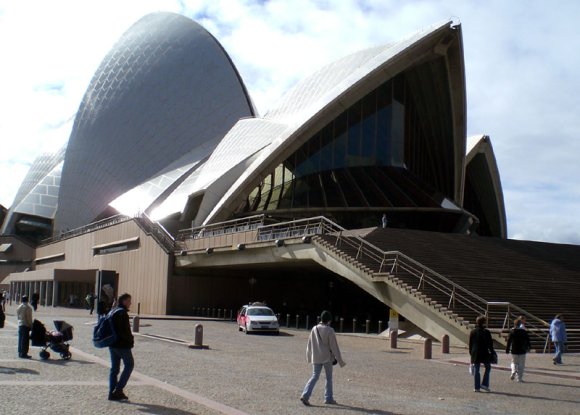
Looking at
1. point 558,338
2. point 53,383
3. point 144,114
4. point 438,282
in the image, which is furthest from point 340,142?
point 53,383

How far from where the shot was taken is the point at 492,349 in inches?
457

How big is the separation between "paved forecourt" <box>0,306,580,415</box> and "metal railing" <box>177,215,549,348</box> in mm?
2394

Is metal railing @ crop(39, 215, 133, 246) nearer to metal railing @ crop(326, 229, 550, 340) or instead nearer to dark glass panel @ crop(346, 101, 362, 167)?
dark glass panel @ crop(346, 101, 362, 167)

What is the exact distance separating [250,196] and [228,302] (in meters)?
6.37

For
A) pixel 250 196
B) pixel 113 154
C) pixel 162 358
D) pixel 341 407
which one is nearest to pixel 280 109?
pixel 250 196

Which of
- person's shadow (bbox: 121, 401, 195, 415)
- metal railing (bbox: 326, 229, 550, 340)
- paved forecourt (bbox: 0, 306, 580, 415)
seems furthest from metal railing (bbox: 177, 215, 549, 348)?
person's shadow (bbox: 121, 401, 195, 415)

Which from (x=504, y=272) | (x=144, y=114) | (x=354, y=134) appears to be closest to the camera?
(x=504, y=272)

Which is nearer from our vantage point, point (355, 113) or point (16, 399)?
point (16, 399)

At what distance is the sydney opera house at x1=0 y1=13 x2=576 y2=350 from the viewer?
3841cm

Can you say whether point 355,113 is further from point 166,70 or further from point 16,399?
point 16,399

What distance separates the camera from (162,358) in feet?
48.6

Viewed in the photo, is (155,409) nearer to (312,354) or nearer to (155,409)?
(155,409)

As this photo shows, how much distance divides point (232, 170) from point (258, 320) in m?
16.6

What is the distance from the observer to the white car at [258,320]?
24.4 m
